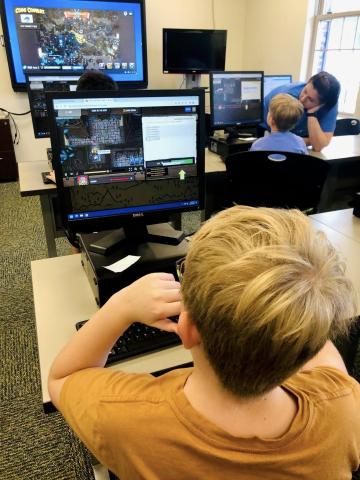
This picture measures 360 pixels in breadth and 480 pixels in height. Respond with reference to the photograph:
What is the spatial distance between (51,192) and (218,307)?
74.0 inches

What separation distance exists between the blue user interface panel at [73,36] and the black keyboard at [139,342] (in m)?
4.48

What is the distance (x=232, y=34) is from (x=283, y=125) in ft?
13.3

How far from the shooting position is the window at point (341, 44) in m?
4.38

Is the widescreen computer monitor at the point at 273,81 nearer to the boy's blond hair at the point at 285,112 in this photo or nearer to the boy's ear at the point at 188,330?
the boy's blond hair at the point at 285,112

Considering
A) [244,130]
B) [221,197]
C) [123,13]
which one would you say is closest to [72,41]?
[123,13]

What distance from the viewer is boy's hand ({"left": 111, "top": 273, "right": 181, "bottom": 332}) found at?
70 cm

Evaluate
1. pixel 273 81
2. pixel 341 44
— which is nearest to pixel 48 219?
pixel 273 81

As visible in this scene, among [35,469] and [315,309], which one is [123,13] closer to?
[35,469]

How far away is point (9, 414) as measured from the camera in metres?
1.65

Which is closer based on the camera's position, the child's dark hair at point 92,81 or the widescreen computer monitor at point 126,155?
the widescreen computer monitor at point 126,155

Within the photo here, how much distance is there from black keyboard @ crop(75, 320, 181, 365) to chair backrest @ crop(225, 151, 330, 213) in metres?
1.30

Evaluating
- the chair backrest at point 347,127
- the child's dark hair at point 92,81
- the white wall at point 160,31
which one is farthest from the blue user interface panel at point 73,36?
the child's dark hair at point 92,81

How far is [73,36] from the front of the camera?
4562mm

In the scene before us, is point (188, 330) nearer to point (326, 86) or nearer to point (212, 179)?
point (212, 179)
